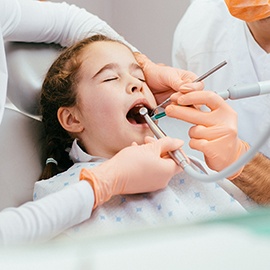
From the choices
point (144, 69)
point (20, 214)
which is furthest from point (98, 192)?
point (144, 69)

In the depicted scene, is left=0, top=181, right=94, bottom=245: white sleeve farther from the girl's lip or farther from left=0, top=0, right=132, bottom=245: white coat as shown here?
the girl's lip

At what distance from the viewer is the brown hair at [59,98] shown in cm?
139

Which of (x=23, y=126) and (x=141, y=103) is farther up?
(x=141, y=103)

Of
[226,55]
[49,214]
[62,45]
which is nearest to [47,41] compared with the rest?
[62,45]

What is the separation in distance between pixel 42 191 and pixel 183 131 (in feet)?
1.88

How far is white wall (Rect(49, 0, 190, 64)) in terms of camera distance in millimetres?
2645

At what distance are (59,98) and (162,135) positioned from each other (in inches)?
14.4

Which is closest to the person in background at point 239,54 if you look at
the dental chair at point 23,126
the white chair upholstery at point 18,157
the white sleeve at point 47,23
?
the dental chair at point 23,126

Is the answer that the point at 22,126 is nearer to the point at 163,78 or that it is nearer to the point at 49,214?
the point at 163,78

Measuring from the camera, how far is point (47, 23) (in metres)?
1.55

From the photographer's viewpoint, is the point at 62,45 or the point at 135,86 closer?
the point at 135,86

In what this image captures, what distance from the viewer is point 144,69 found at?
157cm

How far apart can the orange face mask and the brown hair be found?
0.39m

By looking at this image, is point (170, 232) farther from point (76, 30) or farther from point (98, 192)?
point (76, 30)
